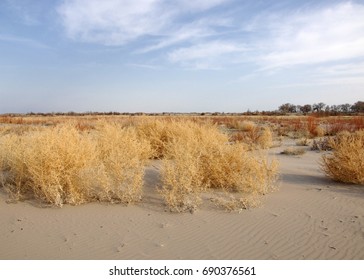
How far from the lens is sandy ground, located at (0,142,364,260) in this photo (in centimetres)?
427

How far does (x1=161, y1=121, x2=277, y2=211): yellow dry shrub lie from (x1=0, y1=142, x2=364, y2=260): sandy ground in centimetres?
26

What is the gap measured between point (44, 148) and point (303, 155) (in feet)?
26.4

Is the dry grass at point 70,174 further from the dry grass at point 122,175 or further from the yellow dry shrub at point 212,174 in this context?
the yellow dry shrub at point 212,174

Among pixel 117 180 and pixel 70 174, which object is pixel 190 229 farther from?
pixel 70 174

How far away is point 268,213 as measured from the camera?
17.8 ft

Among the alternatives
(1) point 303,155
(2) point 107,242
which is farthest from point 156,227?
(1) point 303,155

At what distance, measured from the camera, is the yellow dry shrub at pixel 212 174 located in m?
5.76

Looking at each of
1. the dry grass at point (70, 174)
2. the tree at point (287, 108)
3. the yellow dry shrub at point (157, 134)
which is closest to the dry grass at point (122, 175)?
the dry grass at point (70, 174)

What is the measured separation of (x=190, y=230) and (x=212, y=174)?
1894 mm

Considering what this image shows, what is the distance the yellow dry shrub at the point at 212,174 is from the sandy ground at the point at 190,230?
26 centimetres

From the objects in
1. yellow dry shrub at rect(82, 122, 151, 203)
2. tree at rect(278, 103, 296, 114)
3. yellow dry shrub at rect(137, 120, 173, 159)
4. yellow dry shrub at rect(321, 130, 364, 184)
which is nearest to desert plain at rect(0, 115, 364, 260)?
yellow dry shrub at rect(82, 122, 151, 203)

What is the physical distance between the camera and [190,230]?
489 cm

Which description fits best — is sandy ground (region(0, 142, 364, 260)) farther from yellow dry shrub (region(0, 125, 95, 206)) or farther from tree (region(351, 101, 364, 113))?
tree (region(351, 101, 364, 113))

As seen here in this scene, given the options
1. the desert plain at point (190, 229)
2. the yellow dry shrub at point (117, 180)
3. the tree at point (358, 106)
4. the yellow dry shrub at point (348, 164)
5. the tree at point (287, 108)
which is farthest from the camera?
the tree at point (287, 108)
